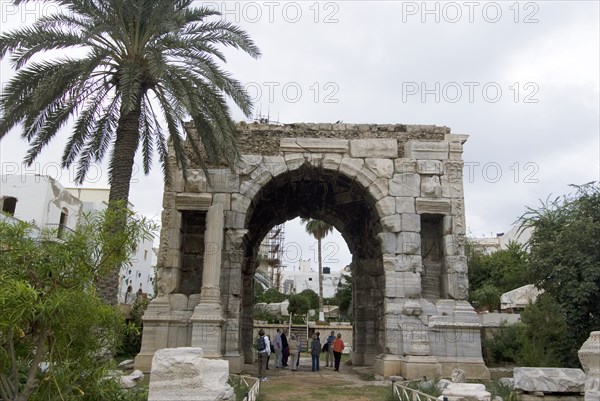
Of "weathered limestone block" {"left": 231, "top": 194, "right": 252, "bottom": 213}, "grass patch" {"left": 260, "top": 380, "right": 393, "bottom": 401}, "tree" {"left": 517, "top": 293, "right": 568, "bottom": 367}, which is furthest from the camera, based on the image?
"weathered limestone block" {"left": 231, "top": 194, "right": 252, "bottom": 213}

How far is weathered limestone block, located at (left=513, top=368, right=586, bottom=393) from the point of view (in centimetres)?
854

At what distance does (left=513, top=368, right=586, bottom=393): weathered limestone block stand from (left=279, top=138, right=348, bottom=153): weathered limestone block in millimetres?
7038

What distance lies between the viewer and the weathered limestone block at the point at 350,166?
45.2ft

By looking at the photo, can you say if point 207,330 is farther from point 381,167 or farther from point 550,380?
point 550,380

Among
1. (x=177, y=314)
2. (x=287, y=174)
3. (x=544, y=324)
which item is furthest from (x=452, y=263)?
(x=177, y=314)

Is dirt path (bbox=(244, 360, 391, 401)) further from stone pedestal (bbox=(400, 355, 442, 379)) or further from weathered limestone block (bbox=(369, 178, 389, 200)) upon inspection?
weathered limestone block (bbox=(369, 178, 389, 200))

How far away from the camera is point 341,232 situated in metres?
18.0

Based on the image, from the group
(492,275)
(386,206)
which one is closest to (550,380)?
(386,206)

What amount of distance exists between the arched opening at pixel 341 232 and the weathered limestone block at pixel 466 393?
8.23m

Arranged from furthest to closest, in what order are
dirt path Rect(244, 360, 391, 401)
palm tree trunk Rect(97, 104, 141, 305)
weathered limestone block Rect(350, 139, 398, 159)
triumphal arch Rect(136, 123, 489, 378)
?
weathered limestone block Rect(350, 139, 398, 159)
triumphal arch Rect(136, 123, 489, 378)
palm tree trunk Rect(97, 104, 141, 305)
dirt path Rect(244, 360, 391, 401)

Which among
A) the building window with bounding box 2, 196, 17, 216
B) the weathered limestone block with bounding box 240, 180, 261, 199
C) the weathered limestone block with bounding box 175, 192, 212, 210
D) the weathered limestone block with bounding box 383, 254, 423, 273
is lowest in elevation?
the weathered limestone block with bounding box 383, 254, 423, 273

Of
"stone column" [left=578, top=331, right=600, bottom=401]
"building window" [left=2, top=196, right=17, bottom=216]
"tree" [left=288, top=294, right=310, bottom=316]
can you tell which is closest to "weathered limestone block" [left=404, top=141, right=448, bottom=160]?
"stone column" [left=578, top=331, right=600, bottom=401]

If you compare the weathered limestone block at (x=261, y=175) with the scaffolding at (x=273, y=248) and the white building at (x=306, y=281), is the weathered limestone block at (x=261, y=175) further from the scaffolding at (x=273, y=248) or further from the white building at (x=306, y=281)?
the white building at (x=306, y=281)

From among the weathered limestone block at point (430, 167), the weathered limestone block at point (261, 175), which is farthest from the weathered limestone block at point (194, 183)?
the weathered limestone block at point (430, 167)
